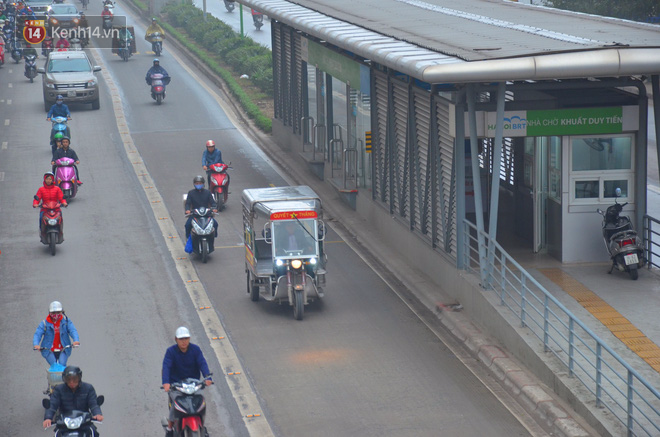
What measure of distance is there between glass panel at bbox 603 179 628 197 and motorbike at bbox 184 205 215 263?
718cm

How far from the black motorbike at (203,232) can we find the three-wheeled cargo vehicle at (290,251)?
2.61 metres

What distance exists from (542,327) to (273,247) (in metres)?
4.63

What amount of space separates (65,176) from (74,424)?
48.4ft

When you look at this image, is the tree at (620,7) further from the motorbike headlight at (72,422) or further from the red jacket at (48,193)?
the motorbike headlight at (72,422)

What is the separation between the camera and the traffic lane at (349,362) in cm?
1252

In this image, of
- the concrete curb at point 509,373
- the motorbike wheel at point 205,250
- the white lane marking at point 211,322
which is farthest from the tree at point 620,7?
the motorbike wheel at point 205,250

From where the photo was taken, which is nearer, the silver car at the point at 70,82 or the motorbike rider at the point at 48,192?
the motorbike rider at the point at 48,192

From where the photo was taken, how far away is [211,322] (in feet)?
53.6

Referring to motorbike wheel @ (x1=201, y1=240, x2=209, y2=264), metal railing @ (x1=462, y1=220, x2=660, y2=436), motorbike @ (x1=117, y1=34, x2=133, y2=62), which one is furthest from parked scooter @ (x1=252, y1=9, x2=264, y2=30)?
metal railing @ (x1=462, y1=220, x2=660, y2=436)

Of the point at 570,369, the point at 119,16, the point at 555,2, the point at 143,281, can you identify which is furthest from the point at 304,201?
the point at 119,16

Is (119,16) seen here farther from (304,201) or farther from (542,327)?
(542,327)

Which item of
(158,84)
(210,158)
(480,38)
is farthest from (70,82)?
(480,38)

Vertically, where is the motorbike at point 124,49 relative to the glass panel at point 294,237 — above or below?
above

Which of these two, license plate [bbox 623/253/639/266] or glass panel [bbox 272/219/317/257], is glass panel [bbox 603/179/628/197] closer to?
license plate [bbox 623/253/639/266]
